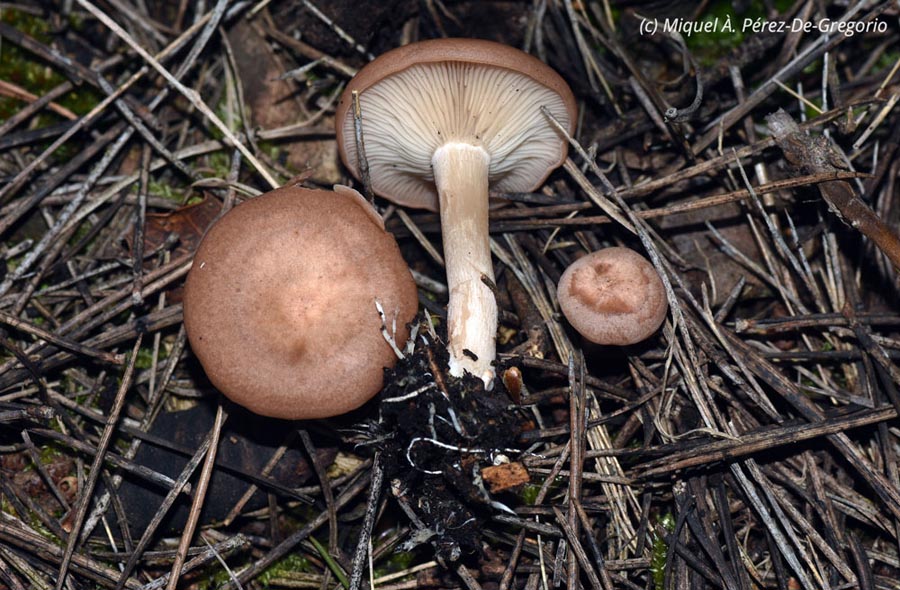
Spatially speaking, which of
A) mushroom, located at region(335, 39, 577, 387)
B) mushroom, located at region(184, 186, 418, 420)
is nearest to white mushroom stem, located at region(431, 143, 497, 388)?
mushroom, located at region(335, 39, 577, 387)

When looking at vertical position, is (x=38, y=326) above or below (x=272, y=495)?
above

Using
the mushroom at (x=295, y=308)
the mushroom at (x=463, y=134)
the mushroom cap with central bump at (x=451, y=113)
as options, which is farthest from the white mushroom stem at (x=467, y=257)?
the mushroom at (x=295, y=308)

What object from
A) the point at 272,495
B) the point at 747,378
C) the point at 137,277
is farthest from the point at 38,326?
the point at 747,378

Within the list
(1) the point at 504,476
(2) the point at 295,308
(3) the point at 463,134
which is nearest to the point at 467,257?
(3) the point at 463,134

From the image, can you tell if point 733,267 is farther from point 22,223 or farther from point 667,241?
A: point 22,223

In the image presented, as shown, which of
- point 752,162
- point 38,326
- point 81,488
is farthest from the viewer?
point 752,162

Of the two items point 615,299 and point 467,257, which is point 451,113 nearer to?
point 467,257
